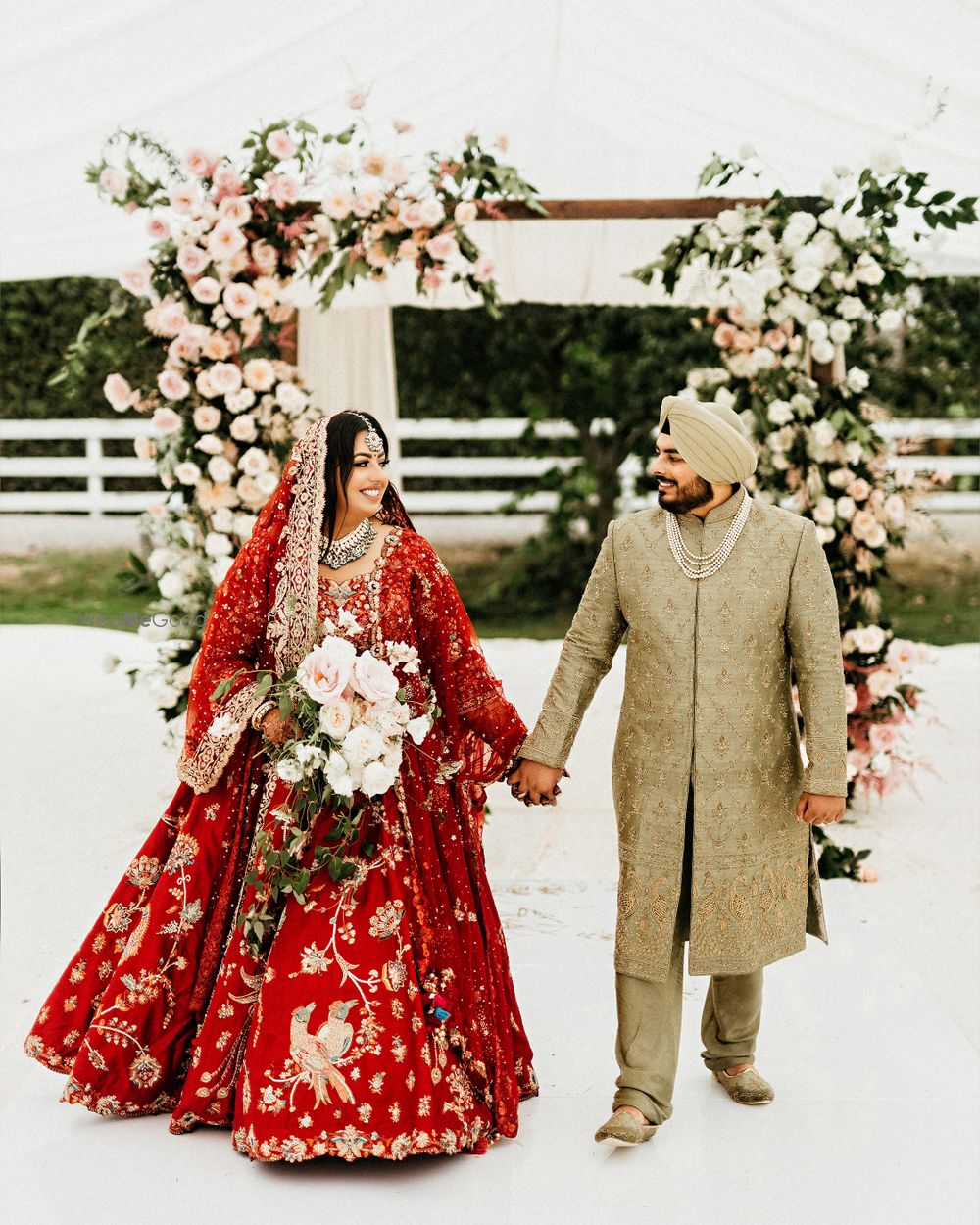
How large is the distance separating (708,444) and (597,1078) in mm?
1517

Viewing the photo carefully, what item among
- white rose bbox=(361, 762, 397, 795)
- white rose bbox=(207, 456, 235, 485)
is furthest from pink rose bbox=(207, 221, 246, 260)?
white rose bbox=(361, 762, 397, 795)

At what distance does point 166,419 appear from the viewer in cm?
502

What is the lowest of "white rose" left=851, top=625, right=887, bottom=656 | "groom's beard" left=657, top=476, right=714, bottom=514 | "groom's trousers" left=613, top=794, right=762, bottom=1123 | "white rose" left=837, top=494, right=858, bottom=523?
"groom's trousers" left=613, top=794, right=762, bottom=1123

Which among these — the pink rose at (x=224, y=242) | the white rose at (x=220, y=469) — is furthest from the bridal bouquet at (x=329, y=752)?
the pink rose at (x=224, y=242)

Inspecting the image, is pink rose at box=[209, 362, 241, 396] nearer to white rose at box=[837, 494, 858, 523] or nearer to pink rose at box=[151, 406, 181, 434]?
pink rose at box=[151, 406, 181, 434]

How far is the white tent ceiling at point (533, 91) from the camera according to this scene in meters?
3.75

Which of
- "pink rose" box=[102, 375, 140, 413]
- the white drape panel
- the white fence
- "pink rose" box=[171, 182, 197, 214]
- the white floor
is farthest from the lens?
the white fence

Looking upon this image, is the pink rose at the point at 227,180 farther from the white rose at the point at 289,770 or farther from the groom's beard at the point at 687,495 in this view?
the white rose at the point at 289,770

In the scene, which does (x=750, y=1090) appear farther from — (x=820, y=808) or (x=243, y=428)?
(x=243, y=428)

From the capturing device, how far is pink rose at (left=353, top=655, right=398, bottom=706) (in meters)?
2.92

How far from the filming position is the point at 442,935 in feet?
10.1

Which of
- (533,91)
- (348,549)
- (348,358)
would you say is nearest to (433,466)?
(348,358)

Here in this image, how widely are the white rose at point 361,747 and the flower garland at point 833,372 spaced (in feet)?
8.99

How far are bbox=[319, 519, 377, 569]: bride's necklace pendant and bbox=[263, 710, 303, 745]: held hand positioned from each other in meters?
0.36
